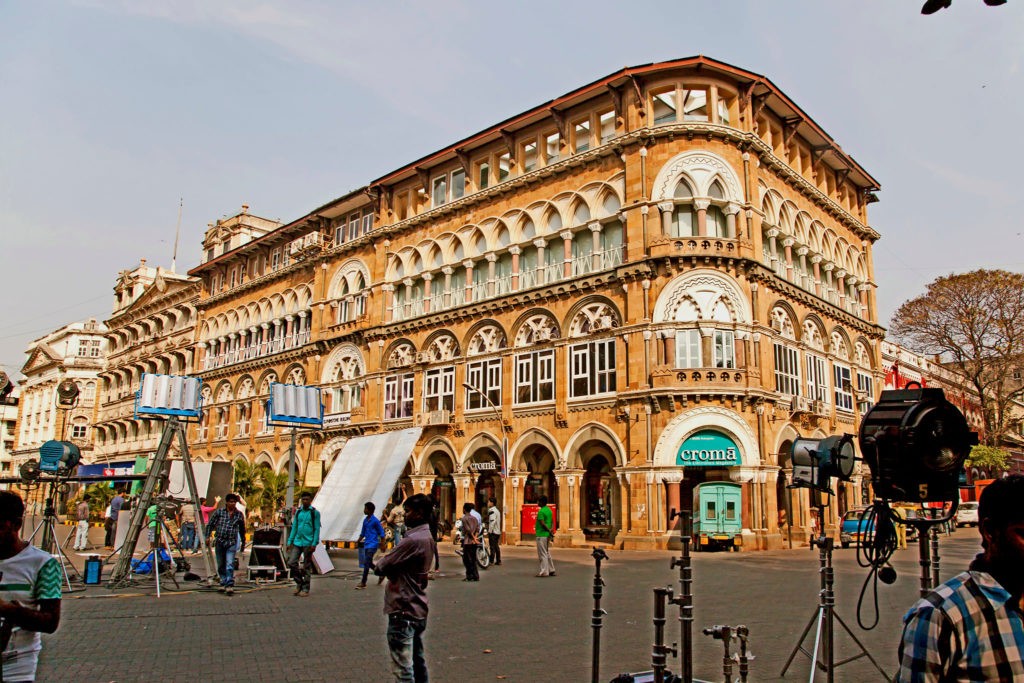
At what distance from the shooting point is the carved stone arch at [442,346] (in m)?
37.7

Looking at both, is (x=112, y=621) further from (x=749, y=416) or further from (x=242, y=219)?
(x=242, y=219)

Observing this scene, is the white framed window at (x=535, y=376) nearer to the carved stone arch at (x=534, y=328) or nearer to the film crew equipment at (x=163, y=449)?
the carved stone arch at (x=534, y=328)

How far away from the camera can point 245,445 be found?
167 feet

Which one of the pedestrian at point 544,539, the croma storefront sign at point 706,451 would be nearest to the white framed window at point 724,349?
the croma storefront sign at point 706,451

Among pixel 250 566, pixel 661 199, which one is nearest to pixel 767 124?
pixel 661 199

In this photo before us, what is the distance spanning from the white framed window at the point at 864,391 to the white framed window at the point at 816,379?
11.4ft

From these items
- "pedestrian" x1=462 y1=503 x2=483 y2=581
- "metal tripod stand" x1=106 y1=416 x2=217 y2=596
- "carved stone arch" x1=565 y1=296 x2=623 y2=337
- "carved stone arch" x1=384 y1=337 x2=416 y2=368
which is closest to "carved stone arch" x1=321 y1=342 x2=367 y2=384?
"carved stone arch" x1=384 y1=337 x2=416 y2=368

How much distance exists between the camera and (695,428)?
28.9 metres

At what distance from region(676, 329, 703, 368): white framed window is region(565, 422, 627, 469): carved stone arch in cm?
378

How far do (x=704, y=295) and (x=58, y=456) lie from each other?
21765mm

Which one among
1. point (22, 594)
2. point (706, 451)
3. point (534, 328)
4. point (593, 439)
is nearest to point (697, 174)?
point (534, 328)

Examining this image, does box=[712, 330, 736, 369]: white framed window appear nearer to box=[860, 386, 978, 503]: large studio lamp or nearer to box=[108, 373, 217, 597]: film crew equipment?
box=[108, 373, 217, 597]: film crew equipment

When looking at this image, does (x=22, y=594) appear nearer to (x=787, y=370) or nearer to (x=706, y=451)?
(x=706, y=451)

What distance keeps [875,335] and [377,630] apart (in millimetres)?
36267
